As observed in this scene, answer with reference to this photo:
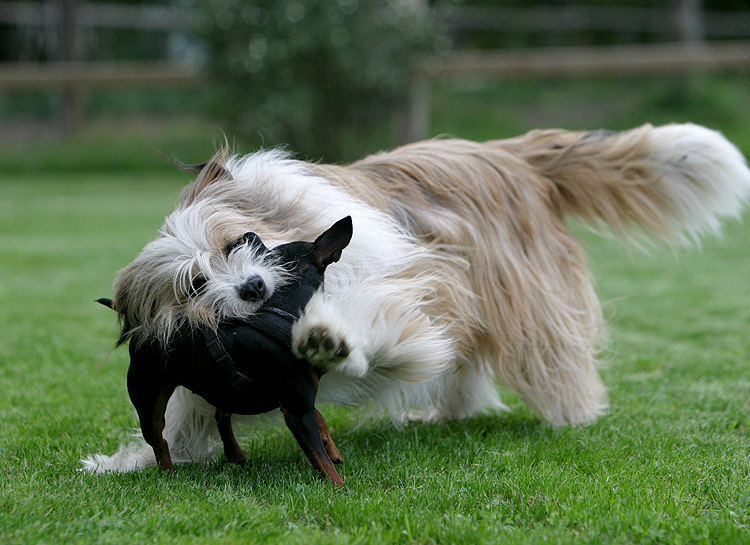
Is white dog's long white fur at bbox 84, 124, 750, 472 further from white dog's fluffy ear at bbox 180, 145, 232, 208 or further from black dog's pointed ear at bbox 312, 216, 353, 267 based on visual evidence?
black dog's pointed ear at bbox 312, 216, 353, 267

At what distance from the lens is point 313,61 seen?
42.9 feet

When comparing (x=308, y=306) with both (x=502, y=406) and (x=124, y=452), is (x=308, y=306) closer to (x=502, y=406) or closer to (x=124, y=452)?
(x=124, y=452)

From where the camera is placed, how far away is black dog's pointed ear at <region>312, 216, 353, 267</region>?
8.98 ft

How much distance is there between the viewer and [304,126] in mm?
13352

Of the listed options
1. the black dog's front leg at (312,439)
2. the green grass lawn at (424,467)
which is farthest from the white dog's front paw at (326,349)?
the green grass lawn at (424,467)

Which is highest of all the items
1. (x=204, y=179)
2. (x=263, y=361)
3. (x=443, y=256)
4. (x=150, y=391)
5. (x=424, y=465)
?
(x=204, y=179)

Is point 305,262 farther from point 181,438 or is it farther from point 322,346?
point 181,438

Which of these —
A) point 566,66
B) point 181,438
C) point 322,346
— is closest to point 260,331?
point 322,346

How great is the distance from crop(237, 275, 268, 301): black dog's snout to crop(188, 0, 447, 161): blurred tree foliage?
10.4 metres

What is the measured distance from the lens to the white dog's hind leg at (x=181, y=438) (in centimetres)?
320

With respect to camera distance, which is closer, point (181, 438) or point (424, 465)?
point (424, 465)

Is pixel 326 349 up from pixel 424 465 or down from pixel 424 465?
up

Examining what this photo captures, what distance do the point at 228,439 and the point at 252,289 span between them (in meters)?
0.79

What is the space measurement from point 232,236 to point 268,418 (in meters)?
0.75
